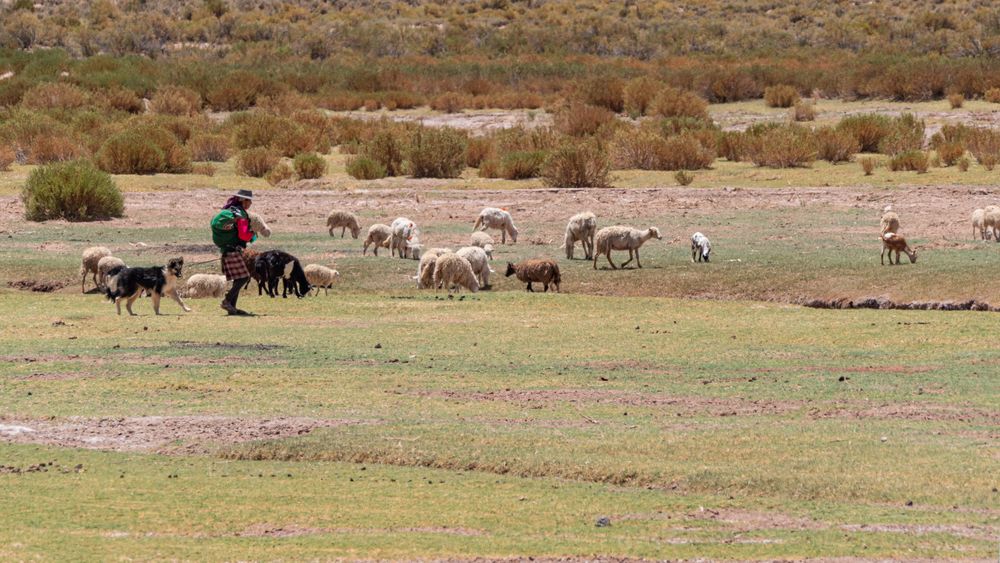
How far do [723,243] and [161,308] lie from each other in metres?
9.64

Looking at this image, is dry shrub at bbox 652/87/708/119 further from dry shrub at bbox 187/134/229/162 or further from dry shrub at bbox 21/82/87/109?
dry shrub at bbox 21/82/87/109

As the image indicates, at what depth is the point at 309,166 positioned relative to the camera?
37.9 m

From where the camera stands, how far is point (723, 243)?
26125mm

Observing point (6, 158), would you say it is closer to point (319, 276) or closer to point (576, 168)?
point (576, 168)

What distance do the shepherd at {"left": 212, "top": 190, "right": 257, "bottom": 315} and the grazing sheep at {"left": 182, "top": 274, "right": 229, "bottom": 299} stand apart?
115 inches

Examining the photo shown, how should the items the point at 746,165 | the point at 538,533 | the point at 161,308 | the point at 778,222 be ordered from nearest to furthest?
the point at 538,533 → the point at 161,308 → the point at 778,222 → the point at 746,165

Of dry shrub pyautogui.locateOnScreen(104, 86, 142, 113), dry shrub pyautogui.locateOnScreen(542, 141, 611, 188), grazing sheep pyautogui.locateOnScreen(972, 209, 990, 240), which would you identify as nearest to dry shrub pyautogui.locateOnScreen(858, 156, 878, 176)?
dry shrub pyautogui.locateOnScreen(542, 141, 611, 188)

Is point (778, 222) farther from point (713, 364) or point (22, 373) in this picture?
point (22, 373)

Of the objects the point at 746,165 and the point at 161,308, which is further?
the point at 746,165

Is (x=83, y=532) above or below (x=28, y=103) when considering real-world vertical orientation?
below

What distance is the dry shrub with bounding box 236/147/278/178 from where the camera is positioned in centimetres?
3888

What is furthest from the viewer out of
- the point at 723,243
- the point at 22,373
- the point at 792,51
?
the point at 792,51

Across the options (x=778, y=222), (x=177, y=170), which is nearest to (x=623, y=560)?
(x=778, y=222)

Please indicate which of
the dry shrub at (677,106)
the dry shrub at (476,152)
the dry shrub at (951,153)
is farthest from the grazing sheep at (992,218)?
the dry shrub at (677,106)
